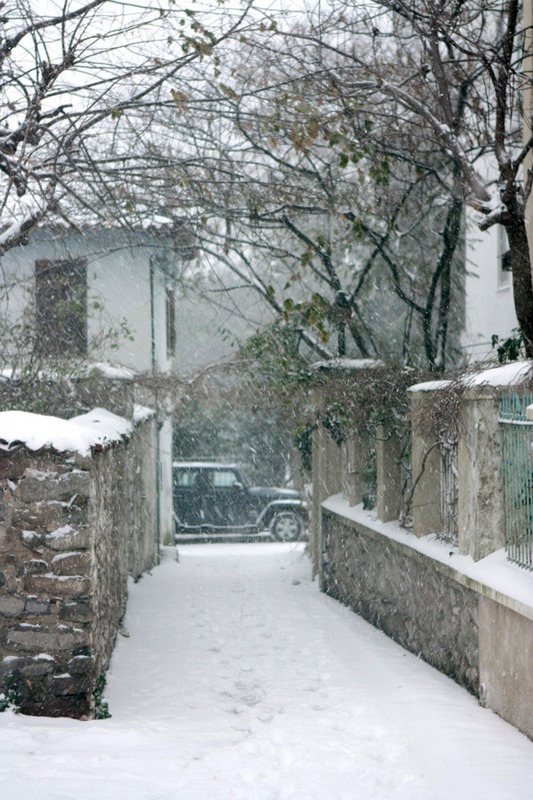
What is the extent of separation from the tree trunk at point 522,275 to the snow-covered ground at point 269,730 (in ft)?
9.59

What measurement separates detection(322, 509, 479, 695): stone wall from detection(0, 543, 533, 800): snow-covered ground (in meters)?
0.17

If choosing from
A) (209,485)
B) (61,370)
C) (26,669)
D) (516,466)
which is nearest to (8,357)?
(61,370)

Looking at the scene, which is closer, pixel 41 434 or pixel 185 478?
pixel 41 434

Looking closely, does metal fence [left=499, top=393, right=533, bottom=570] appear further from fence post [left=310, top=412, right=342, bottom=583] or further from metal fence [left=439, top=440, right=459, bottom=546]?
fence post [left=310, top=412, right=342, bottom=583]

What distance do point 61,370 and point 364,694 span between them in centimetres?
547

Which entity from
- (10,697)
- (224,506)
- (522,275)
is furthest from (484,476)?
(224,506)

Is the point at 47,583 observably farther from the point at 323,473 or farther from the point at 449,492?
the point at 323,473

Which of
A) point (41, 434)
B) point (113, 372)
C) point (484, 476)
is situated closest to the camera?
point (41, 434)

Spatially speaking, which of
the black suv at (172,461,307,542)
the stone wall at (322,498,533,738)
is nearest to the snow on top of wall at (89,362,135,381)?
the stone wall at (322,498,533,738)

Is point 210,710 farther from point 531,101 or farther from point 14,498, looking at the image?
point 531,101

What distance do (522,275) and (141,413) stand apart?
6.28 m

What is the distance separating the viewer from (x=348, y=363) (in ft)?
35.2

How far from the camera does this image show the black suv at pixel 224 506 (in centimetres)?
1889

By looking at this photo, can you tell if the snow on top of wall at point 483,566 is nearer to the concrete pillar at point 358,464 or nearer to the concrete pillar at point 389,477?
the concrete pillar at point 389,477
